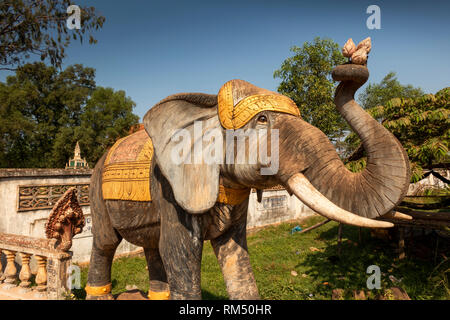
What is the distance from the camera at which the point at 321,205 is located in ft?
5.67

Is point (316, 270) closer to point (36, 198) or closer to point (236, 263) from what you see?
point (236, 263)

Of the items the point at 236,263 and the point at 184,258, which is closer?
the point at 184,258

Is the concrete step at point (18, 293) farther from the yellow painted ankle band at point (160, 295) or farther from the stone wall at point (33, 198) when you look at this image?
the stone wall at point (33, 198)

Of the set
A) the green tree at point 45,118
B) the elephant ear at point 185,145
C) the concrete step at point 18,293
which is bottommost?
the concrete step at point 18,293

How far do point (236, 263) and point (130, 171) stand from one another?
51.9 inches

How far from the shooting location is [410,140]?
18.5 ft

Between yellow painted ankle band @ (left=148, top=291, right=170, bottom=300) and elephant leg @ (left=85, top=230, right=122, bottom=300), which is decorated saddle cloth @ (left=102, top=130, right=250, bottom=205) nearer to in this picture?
elephant leg @ (left=85, top=230, right=122, bottom=300)

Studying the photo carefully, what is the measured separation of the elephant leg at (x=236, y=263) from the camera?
2744 millimetres

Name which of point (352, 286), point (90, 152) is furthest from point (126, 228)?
point (90, 152)

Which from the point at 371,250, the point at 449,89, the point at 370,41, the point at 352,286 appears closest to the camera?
the point at 370,41

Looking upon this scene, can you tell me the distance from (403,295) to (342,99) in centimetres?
385

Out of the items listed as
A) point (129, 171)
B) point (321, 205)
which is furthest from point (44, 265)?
point (321, 205)

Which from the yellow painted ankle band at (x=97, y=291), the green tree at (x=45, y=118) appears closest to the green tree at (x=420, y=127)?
the yellow painted ankle band at (x=97, y=291)

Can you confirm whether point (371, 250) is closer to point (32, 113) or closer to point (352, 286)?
point (352, 286)
